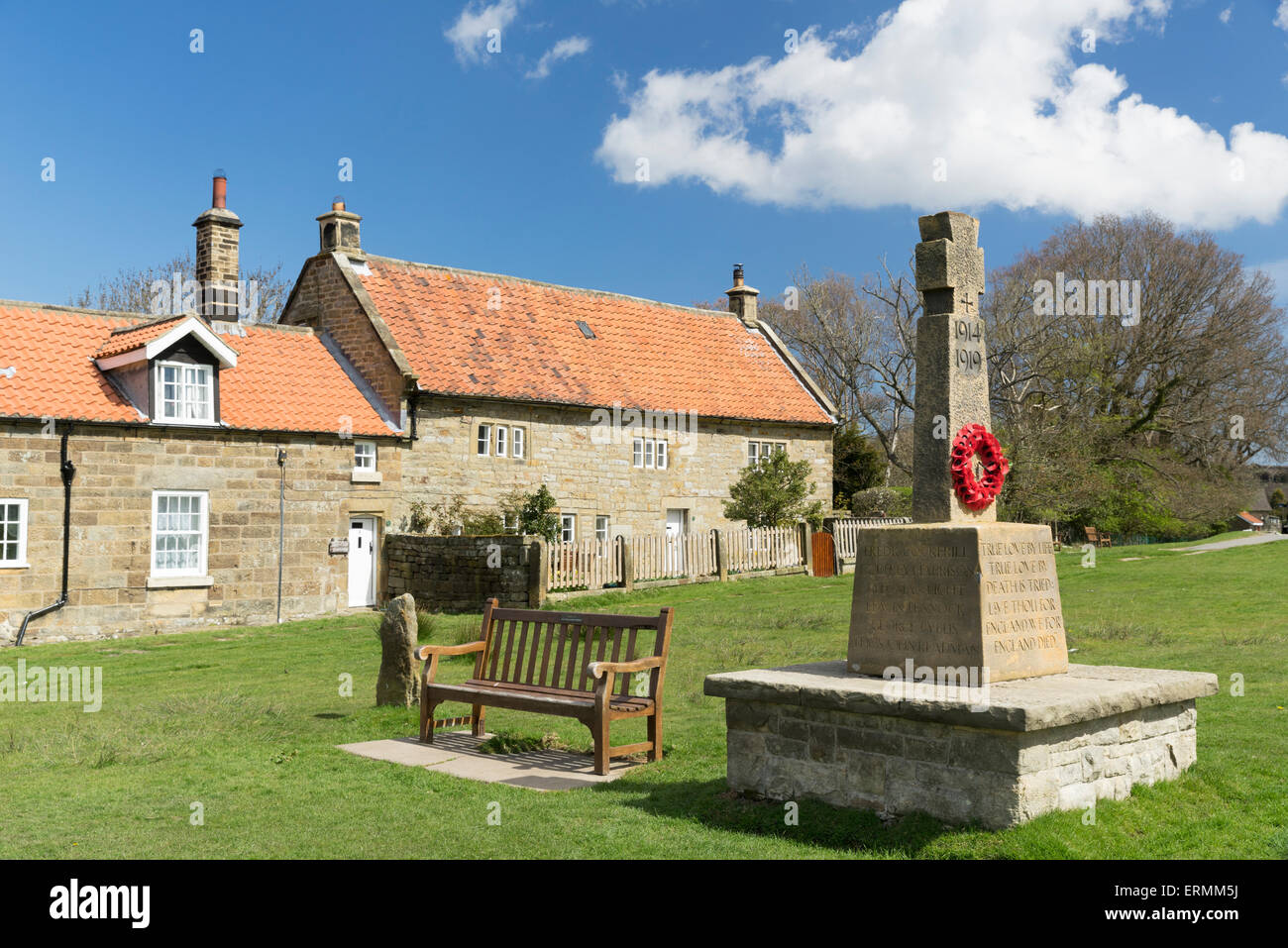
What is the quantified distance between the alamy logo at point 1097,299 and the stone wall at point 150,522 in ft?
93.2

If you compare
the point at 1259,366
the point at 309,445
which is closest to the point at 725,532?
the point at 309,445

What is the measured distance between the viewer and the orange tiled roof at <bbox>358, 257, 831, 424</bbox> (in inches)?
1078

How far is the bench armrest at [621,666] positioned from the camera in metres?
8.20

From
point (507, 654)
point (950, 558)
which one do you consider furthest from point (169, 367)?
point (950, 558)

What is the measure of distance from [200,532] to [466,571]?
5271mm

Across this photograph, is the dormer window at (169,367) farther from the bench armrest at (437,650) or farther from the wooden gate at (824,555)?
the wooden gate at (824,555)

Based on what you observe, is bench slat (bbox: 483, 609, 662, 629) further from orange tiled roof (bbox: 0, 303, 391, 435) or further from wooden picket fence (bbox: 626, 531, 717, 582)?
wooden picket fence (bbox: 626, 531, 717, 582)

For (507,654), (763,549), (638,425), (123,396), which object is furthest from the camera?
(638,425)

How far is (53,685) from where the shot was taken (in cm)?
1378

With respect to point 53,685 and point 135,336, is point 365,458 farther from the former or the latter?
point 53,685

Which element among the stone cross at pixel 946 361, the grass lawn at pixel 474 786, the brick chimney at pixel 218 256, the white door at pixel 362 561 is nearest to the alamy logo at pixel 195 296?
the brick chimney at pixel 218 256

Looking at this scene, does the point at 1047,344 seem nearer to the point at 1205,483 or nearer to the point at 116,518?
the point at 1205,483
